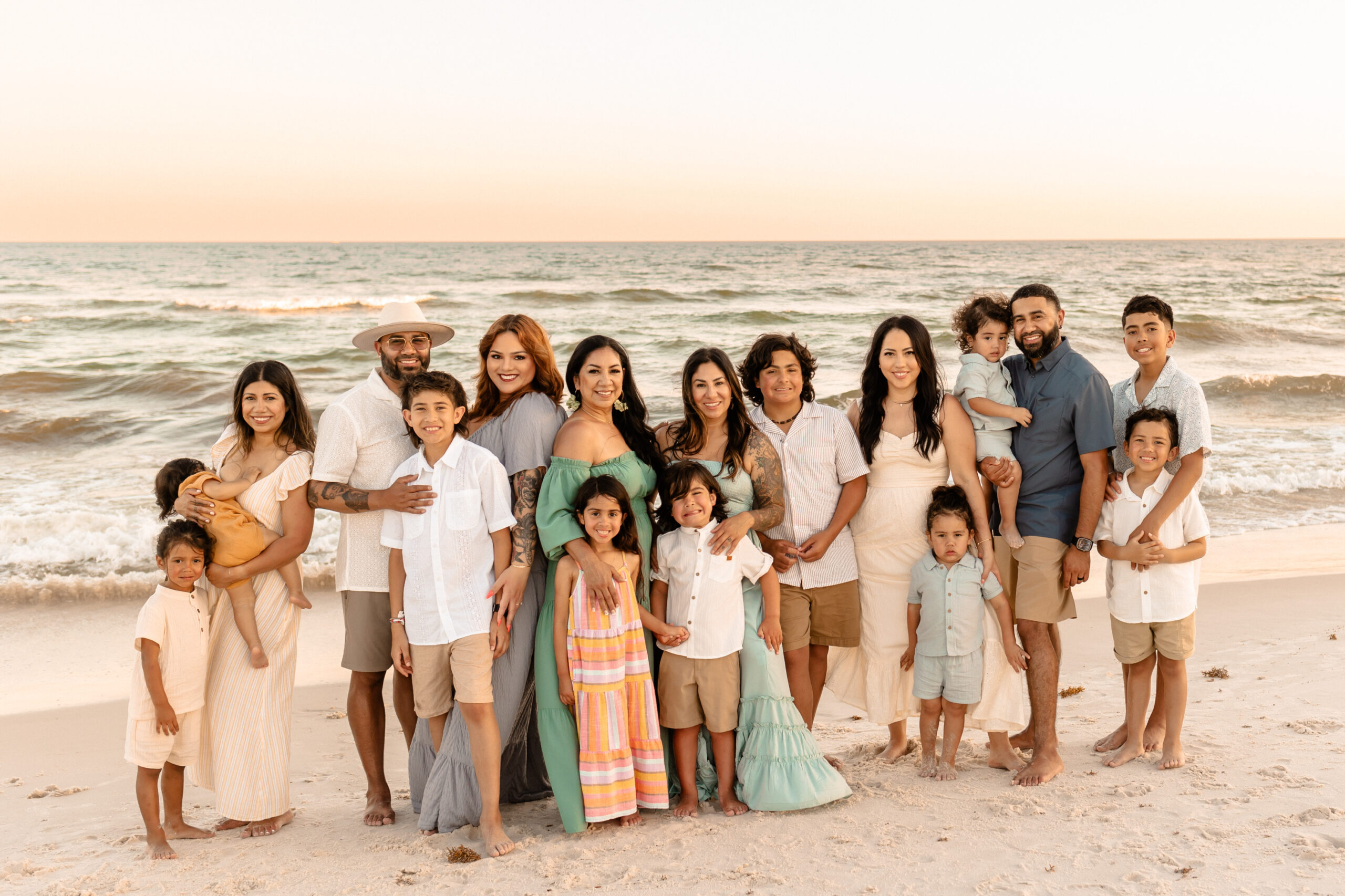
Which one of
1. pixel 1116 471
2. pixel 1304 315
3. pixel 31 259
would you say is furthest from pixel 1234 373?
pixel 31 259

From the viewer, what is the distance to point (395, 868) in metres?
3.31

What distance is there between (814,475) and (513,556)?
1364mm

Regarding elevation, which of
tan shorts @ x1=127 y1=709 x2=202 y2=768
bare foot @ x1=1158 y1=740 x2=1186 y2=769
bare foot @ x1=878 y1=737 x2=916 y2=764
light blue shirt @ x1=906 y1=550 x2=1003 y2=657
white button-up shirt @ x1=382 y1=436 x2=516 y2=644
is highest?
white button-up shirt @ x1=382 y1=436 x2=516 y2=644

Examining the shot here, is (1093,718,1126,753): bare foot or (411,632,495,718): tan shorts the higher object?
(411,632,495,718): tan shorts

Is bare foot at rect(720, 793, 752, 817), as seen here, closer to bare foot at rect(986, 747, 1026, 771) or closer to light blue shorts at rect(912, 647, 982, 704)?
light blue shorts at rect(912, 647, 982, 704)

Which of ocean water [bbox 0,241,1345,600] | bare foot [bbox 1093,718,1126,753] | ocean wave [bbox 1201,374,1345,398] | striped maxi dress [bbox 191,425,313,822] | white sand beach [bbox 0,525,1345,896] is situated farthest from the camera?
ocean wave [bbox 1201,374,1345,398]

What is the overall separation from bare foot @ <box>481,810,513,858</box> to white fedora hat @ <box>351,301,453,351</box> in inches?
78.3

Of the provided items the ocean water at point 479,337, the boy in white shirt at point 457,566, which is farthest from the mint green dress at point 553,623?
the ocean water at point 479,337

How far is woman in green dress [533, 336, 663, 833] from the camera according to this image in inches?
138

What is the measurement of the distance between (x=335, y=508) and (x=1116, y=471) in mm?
3450

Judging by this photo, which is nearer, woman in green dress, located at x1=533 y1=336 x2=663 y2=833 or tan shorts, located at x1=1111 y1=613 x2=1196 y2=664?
woman in green dress, located at x1=533 y1=336 x2=663 y2=833

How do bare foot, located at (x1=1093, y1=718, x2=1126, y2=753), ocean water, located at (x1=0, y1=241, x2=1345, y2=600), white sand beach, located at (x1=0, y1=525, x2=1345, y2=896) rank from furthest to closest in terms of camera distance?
1. ocean water, located at (x1=0, y1=241, x2=1345, y2=600)
2. bare foot, located at (x1=1093, y1=718, x2=1126, y2=753)
3. white sand beach, located at (x1=0, y1=525, x2=1345, y2=896)

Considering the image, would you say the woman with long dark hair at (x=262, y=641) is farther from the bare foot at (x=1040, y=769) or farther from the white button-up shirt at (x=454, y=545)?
the bare foot at (x=1040, y=769)

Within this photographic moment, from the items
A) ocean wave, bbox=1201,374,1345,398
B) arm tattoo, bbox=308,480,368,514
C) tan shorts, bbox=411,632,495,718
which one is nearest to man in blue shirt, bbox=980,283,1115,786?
tan shorts, bbox=411,632,495,718
